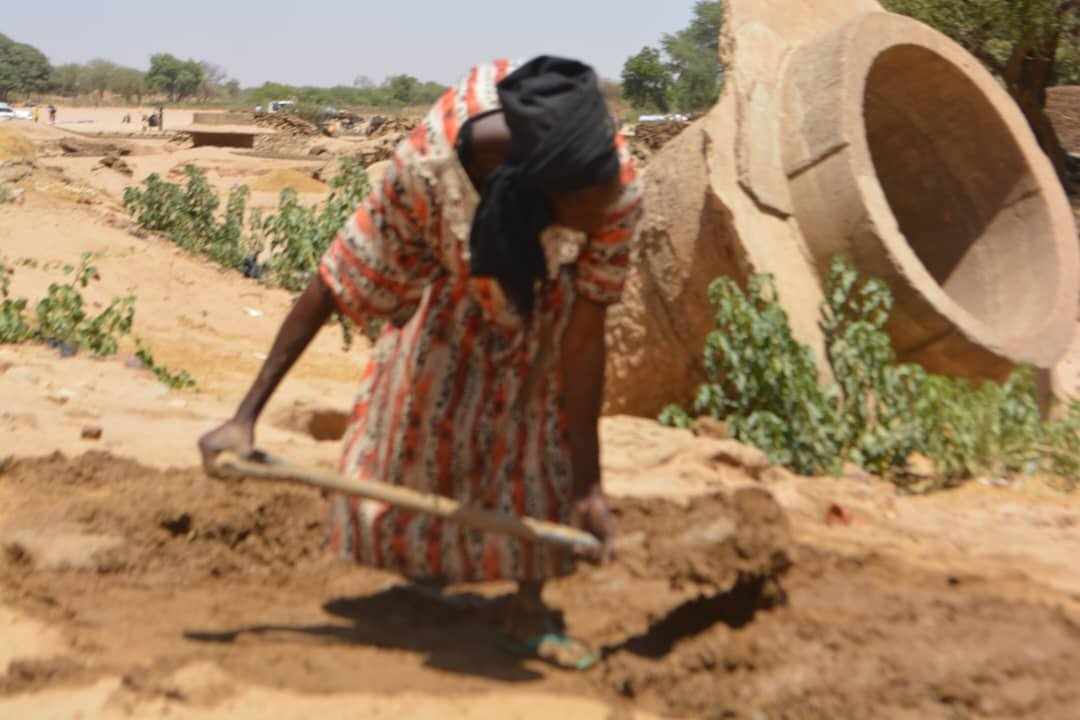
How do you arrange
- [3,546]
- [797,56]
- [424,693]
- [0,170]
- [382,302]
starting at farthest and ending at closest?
[0,170] < [797,56] < [3,546] < [382,302] < [424,693]

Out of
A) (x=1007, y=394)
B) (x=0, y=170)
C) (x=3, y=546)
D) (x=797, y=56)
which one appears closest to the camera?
(x=3, y=546)

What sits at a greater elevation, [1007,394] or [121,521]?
[1007,394]

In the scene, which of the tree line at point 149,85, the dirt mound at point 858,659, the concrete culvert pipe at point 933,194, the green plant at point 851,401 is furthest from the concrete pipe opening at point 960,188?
the tree line at point 149,85

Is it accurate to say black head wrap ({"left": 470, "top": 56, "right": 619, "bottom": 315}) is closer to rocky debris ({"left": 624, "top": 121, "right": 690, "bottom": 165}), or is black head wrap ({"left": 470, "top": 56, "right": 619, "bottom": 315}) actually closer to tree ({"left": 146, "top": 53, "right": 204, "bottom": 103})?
rocky debris ({"left": 624, "top": 121, "right": 690, "bottom": 165})

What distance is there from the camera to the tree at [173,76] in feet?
229

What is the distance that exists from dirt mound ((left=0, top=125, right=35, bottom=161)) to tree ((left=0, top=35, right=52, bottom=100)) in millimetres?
48540

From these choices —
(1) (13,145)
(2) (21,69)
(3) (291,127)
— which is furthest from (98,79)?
(1) (13,145)

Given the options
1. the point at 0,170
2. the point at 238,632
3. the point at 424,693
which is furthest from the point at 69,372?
the point at 0,170

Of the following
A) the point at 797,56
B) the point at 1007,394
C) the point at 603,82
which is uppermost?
the point at 797,56

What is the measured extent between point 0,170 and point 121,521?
9689 millimetres

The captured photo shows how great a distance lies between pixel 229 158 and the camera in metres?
21.6

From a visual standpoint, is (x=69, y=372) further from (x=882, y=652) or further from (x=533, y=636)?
(x=882, y=652)

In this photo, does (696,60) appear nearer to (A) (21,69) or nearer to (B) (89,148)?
(B) (89,148)

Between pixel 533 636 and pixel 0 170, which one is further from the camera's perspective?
pixel 0 170
